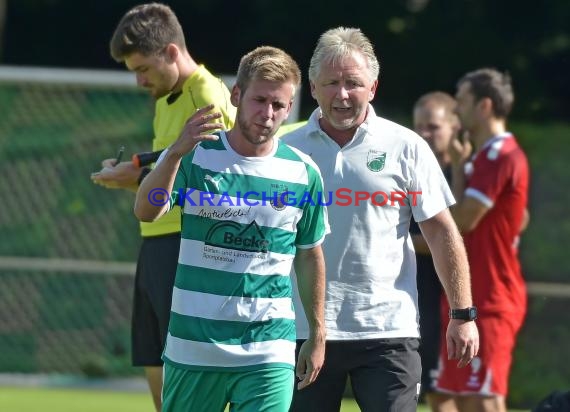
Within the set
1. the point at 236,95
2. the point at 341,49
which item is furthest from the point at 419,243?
the point at 236,95

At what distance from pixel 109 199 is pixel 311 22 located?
2936 mm

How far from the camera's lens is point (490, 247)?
6.82 metres

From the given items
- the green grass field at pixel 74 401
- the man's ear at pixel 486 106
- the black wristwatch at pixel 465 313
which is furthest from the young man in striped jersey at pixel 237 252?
the green grass field at pixel 74 401

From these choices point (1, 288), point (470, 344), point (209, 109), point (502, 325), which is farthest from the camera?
point (1, 288)

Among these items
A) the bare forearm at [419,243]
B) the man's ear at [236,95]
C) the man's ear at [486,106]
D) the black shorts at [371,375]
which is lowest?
the black shorts at [371,375]

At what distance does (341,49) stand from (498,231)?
2.26 m

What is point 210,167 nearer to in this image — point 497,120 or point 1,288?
point 497,120

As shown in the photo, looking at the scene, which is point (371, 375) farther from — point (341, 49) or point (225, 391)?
point (341, 49)

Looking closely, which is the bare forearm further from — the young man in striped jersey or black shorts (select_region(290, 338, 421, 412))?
the young man in striped jersey

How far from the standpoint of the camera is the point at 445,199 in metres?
4.96

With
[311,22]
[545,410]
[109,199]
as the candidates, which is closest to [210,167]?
[545,410]

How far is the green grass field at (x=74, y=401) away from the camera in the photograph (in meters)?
8.35

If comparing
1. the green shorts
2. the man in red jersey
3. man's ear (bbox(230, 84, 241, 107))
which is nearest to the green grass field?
the man in red jersey

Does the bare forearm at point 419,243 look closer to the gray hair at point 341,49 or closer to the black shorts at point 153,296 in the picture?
the black shorts at point 153,296
